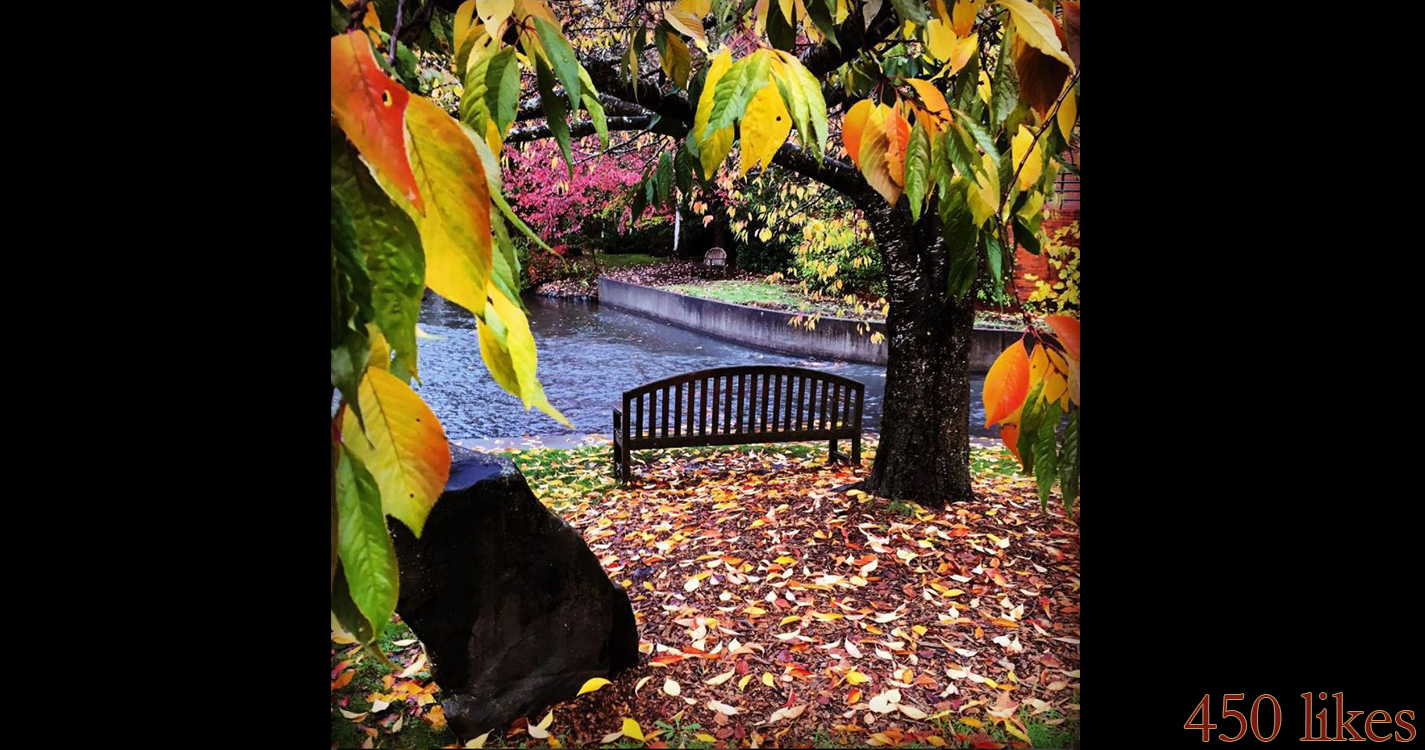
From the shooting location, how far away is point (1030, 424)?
2.50ft

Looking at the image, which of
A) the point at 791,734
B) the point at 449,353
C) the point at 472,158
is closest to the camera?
the point at 472,158

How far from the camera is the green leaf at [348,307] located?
0.46 m

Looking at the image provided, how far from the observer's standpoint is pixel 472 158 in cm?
47

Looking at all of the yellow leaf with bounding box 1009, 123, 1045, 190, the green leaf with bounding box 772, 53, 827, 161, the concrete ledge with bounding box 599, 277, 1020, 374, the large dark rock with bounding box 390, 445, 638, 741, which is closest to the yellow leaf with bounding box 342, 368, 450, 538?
the green leaf with bounding box 772, 53, 827, 161

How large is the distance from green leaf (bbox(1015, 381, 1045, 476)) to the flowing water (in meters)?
3.76

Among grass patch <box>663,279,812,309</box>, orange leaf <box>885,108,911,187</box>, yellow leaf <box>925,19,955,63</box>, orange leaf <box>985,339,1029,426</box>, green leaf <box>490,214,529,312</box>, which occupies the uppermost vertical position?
yellow leaf <box>925,19,955,63</box>

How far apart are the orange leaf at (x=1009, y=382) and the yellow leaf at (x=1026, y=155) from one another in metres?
0.31

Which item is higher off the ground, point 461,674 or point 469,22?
point 469,22

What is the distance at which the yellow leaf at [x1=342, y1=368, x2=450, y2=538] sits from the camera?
1.72 feet

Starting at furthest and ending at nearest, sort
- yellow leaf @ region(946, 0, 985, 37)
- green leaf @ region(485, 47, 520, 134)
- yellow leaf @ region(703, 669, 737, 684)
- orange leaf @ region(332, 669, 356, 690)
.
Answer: yellow leaf @ region(703, 669, 737, 684), orange leaf @ region(332, 669, 356, 690), yellow leaf @ region(946, 0, 985, 37), green leaf @ region(485, 47, 520, 134)

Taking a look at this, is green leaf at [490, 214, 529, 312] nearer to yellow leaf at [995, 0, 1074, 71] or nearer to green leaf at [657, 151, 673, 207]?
yellow leaf at [995, 0, 1074, 71]
